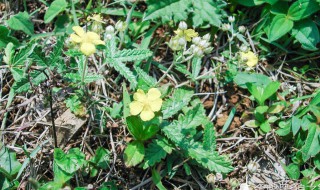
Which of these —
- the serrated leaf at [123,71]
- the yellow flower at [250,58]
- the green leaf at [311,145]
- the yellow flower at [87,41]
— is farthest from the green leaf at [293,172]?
the yellow flower at [87,41]

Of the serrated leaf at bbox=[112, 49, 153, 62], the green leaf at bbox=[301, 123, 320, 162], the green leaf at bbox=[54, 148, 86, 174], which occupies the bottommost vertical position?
the green leaf at bbox=[301, 123, 320, 162]

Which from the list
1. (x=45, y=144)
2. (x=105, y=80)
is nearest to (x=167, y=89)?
(x=105, y=80)

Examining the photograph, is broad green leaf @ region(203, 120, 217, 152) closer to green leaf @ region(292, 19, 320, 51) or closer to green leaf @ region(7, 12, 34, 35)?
green leaf @ region(292, 19, 320, 51)

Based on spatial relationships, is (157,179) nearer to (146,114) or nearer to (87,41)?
(146,114)

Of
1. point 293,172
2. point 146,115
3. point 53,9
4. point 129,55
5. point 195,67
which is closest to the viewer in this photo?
point 146,115

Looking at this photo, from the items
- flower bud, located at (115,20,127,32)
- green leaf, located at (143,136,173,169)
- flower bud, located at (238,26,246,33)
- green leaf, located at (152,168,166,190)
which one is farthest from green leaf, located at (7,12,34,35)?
flower bud, located at (238,26,246,33)

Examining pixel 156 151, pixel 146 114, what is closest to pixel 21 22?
pixel 146 114
